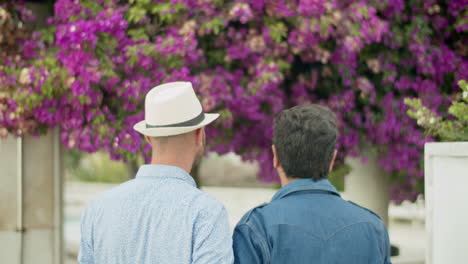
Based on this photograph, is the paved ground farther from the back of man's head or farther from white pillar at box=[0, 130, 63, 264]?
the back of man's head

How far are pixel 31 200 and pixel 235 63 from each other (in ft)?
7.01

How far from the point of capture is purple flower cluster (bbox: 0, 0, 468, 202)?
5.37 metres

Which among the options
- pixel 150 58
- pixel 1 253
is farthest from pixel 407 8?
pixel 1 253

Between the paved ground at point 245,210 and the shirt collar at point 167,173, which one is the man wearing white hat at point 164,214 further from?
the paved ground at point 245,210

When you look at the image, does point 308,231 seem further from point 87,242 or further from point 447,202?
point 447,202

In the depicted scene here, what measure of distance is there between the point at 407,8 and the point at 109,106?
9.32 ft

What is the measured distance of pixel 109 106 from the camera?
569 centimetres

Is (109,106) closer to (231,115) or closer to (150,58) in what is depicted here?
(150,58)

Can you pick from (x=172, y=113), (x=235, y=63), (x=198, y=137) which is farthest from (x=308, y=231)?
(x=235, y=63)

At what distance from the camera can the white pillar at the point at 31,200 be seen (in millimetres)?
5883

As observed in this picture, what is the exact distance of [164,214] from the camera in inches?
82.7

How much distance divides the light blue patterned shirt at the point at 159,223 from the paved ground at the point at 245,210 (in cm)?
788

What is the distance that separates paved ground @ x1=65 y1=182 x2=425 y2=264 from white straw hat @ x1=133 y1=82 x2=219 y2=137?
305 inches

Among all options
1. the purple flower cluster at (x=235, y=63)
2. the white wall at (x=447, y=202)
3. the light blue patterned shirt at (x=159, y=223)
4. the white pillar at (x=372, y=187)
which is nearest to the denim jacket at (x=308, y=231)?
the light blue patterned shirt at (x=159, y=223)
